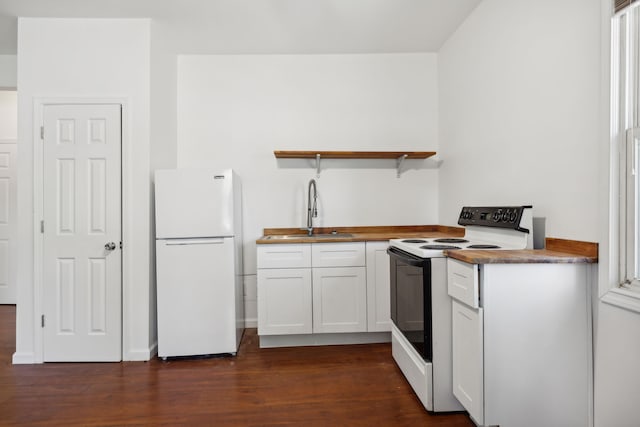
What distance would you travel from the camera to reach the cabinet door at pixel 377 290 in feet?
9.07

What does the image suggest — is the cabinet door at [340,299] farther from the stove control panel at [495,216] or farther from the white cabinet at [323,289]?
the stove control panel at [495,216]

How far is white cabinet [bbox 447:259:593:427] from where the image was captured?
1484 mm

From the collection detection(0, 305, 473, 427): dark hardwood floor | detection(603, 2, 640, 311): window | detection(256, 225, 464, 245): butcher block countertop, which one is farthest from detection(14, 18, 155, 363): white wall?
detection(603, 2, 640, 311): window

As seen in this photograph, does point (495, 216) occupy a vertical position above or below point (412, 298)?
above

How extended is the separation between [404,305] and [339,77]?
2.26 meters

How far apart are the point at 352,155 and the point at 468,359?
6.60ft

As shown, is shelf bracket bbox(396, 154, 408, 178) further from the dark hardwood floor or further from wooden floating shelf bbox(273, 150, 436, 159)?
the dark hardwood floor

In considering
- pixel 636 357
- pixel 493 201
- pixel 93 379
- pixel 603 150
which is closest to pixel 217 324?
pixel 93 379

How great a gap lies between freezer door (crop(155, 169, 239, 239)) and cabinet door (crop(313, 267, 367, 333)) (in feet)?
2.91

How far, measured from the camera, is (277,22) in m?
2.69

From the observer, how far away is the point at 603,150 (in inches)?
56.9

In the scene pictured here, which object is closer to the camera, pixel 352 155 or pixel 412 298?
pixel 412 298

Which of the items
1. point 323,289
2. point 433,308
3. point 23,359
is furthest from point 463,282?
point 23,359

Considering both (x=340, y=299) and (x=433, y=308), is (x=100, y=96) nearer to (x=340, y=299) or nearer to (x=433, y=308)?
(x=340, y=299)
